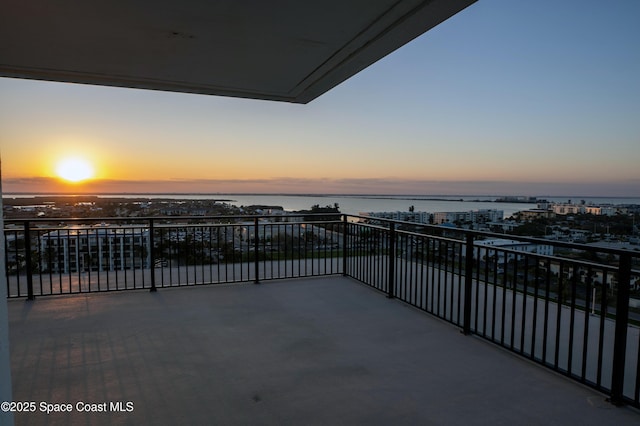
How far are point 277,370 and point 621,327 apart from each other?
236cm

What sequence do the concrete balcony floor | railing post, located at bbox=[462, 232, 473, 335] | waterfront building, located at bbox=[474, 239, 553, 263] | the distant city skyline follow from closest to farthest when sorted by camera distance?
the concrete balcony floor, waterfront building, located at bbox=[474, 239, 553, 263], railing post, located at bbox=[462, 232, 473, 335], the distant city skyline

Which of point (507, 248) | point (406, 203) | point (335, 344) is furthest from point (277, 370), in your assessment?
point (406, 203)

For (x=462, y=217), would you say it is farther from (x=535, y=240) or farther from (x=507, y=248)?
(x=535, y=240)

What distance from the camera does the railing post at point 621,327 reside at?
226cm

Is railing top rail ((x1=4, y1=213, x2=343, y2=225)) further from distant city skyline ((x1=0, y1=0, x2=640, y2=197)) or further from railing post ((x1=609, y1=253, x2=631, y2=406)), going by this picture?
railing post ((x1=609, y1=253, x2=631, y2=406))

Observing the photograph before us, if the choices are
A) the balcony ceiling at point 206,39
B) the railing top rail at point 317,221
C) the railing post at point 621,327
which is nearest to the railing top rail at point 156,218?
the railing top rail at point 317,221

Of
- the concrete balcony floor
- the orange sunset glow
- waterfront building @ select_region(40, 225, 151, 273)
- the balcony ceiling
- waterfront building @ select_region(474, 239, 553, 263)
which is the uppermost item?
the balcony ceiling

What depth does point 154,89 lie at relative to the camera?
13.9 feet

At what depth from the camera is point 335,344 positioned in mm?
3248

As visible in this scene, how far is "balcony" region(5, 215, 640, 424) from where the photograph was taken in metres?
2.27

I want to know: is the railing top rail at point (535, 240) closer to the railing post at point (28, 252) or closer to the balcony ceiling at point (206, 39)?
the balcony ceiling at point (206, 39)

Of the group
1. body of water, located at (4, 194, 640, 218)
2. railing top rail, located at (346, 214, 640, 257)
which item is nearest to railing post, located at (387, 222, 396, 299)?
railing top rail, located at (346, 214, 640, 257)

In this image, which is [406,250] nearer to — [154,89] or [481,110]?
[154,89]

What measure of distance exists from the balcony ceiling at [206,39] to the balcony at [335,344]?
1918 millimetres
